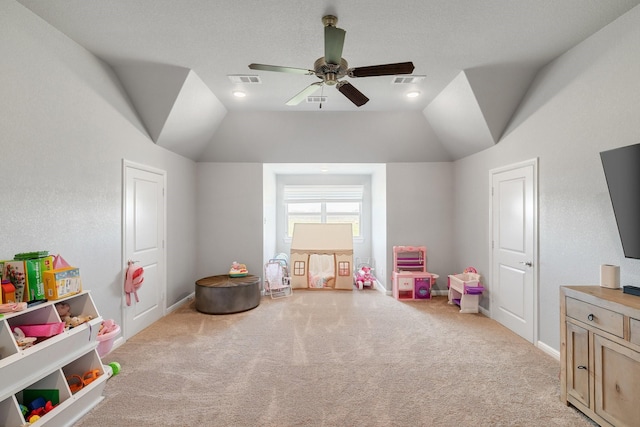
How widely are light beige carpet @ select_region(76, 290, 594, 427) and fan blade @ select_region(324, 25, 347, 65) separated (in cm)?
247

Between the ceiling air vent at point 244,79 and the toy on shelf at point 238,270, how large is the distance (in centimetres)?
269

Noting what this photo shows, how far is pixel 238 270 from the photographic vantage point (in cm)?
471

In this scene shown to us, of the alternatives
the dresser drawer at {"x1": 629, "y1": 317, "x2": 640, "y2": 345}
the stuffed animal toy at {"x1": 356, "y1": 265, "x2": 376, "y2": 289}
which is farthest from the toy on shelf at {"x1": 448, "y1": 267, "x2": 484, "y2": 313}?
the dresser drawer at {"x1": 629, "y1": 317, "x2": 640, "y2": 345}

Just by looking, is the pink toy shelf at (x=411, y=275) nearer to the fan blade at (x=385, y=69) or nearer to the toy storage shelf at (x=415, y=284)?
the toy storage shelf at (x=415, y=284)

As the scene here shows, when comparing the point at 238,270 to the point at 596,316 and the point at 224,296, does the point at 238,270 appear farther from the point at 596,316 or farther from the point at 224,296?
the point at 596,316

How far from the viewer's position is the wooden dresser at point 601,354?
5.60 ft

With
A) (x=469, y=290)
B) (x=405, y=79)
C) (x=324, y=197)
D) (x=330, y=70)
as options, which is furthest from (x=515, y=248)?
(x=324, y=197)

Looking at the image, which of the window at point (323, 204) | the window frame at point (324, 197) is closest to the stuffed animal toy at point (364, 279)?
the window frame at point (324, 197)

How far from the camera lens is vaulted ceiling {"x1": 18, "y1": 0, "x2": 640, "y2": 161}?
2213mm

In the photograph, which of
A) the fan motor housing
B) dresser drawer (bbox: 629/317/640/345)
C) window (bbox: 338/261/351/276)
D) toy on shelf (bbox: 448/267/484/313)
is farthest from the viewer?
window (bbox: 338/261/351/276)

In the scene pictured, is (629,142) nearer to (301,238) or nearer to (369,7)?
(369,7)

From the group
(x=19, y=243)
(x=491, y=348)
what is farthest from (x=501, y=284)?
(x=19, y=243)

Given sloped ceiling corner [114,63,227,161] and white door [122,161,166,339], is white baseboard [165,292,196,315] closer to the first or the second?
white door [122,161,166,339]

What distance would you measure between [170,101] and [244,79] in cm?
86
